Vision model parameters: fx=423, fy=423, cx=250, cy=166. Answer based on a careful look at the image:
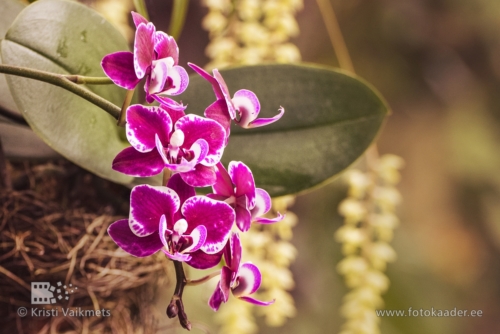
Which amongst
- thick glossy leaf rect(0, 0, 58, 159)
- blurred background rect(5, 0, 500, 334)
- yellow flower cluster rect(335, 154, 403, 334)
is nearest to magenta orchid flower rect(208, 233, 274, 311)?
thick glossy leaf rect(0, 0, 58, 159)

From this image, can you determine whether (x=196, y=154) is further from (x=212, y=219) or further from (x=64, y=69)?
(x=64, y=69)

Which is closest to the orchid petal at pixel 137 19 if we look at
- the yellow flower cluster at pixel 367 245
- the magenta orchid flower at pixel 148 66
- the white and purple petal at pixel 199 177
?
the magenta orchid flower at pixel 148 66

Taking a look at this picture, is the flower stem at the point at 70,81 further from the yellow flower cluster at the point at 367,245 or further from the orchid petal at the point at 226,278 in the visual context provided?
the yellow flower cluster at the point at 367,245

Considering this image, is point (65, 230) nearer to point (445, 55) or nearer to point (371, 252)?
point (371, 252)

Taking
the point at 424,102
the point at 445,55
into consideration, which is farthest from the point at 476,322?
the point at 445,55

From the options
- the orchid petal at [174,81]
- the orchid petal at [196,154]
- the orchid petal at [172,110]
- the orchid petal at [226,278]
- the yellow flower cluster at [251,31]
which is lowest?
the orchid petal at [226,278]

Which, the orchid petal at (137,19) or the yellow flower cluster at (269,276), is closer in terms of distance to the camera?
the orchid petal at (137,19)
